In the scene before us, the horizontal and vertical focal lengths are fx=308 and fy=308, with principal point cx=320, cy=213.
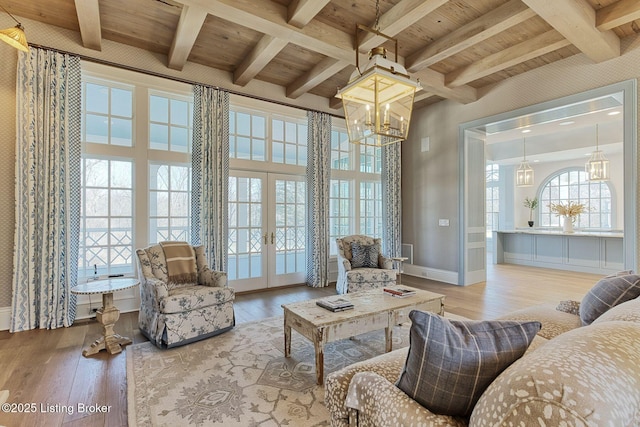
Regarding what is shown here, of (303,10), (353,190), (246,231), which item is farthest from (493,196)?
(303,10)

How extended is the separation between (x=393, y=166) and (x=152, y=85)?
4.58 metres

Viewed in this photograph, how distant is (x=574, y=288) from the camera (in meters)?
5.40

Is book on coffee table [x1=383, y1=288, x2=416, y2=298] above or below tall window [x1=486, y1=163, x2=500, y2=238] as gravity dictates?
below

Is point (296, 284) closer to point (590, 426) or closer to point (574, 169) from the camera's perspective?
point (590, 426)

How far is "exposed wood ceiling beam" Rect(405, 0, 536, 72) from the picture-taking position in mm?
3139

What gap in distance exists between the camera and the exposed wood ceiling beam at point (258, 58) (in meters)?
3.73

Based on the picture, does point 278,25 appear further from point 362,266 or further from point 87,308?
point 87,308

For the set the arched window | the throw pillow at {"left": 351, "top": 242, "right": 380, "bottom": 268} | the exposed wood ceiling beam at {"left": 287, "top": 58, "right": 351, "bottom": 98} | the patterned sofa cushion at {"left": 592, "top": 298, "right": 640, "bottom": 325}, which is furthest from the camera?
the arched window

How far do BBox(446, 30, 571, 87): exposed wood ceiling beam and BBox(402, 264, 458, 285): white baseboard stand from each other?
3387mm

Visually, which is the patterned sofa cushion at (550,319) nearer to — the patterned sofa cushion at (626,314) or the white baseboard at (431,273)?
the patterned sofa cushion at (626,314)

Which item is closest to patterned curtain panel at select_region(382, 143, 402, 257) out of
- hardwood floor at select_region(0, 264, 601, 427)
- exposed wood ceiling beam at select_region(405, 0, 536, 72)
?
hardwood floor at select_region(0, 264, 601, 427)

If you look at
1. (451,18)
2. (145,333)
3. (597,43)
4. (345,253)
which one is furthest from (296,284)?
(597,43)

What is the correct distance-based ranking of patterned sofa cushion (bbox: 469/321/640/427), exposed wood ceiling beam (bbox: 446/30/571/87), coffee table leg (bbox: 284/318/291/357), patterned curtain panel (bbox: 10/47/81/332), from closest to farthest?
patterned sofa cushion (bbox: 469/321/640/427) → coffee table leg (bbox: 284/318/291/357) → patterned curtain panel (bbox: 10/47/81/332) → exposed wood ceiling beam (bbox: 446/30/571/87)

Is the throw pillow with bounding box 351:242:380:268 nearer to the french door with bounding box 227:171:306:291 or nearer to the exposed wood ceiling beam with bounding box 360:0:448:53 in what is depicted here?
the french door with bounding box 227:171:306:291
